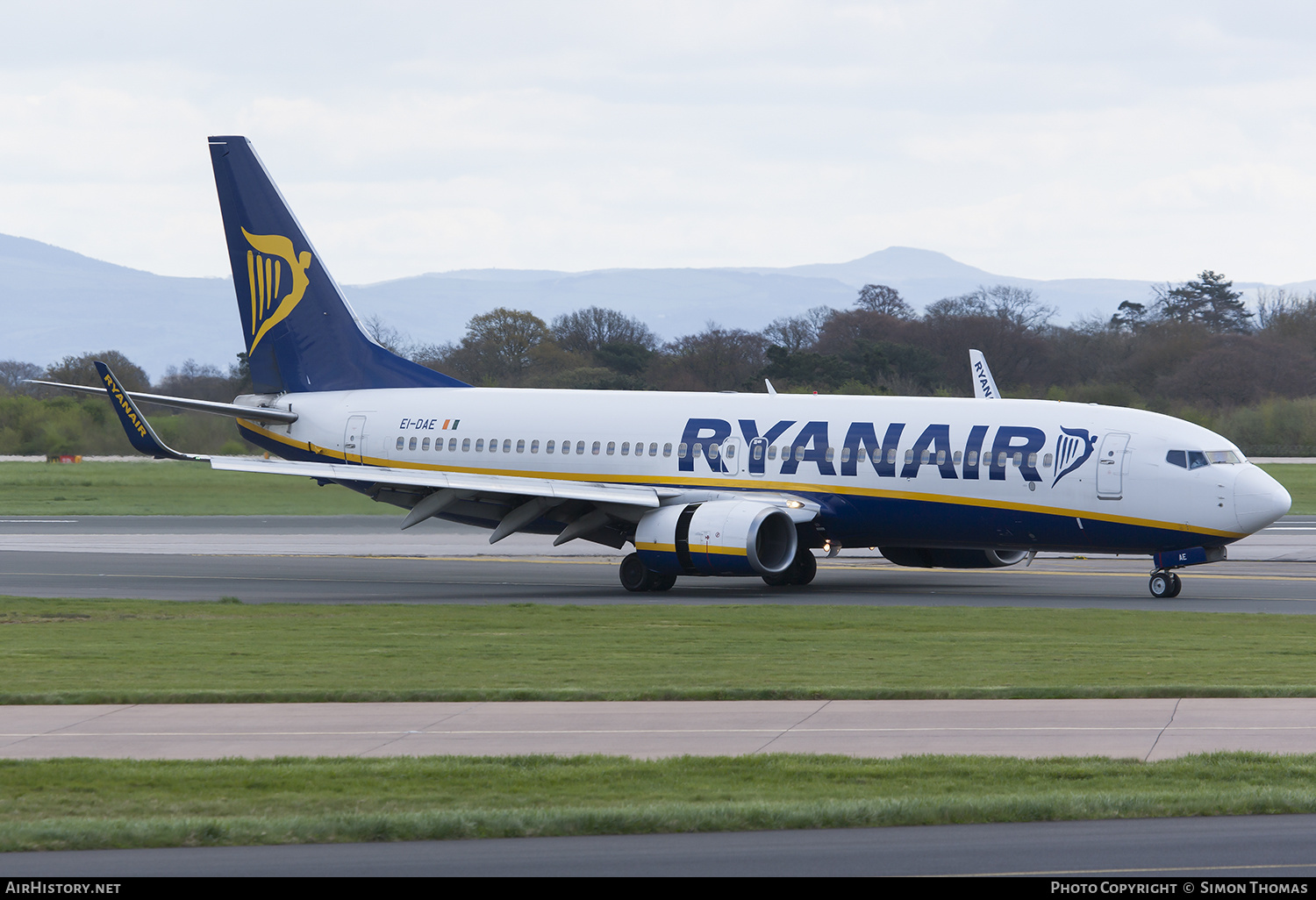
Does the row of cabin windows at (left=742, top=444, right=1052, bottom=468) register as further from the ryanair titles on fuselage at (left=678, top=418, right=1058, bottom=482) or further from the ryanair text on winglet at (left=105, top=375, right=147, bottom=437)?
the ryanair text on winglet at (left=105, top=375, right=147, bottom=437)

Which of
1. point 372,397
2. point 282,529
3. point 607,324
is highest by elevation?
point 607,324

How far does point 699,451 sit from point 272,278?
1249 cm

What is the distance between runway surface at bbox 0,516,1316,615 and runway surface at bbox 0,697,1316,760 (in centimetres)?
1155

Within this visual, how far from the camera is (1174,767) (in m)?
11.9

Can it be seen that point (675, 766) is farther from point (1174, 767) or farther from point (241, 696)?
point (241, 696)

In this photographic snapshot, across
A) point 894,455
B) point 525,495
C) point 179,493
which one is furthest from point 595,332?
point 894,455

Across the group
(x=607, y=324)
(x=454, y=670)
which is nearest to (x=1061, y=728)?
(x=454, y=670)

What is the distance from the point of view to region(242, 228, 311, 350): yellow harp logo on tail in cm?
3672

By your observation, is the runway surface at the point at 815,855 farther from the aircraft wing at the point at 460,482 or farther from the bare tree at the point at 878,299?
the bare tree at the point at 878,299

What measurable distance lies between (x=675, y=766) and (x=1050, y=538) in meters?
16.9

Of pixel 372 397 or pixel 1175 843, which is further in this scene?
pixel 372 397

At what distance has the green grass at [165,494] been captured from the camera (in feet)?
177

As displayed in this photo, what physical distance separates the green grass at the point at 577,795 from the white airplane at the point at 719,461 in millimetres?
15412

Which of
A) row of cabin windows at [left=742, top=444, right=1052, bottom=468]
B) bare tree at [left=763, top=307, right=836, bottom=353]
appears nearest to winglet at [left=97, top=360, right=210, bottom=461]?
row of cabin windows at [left=742, top=444, right=1052, bottom=468]
